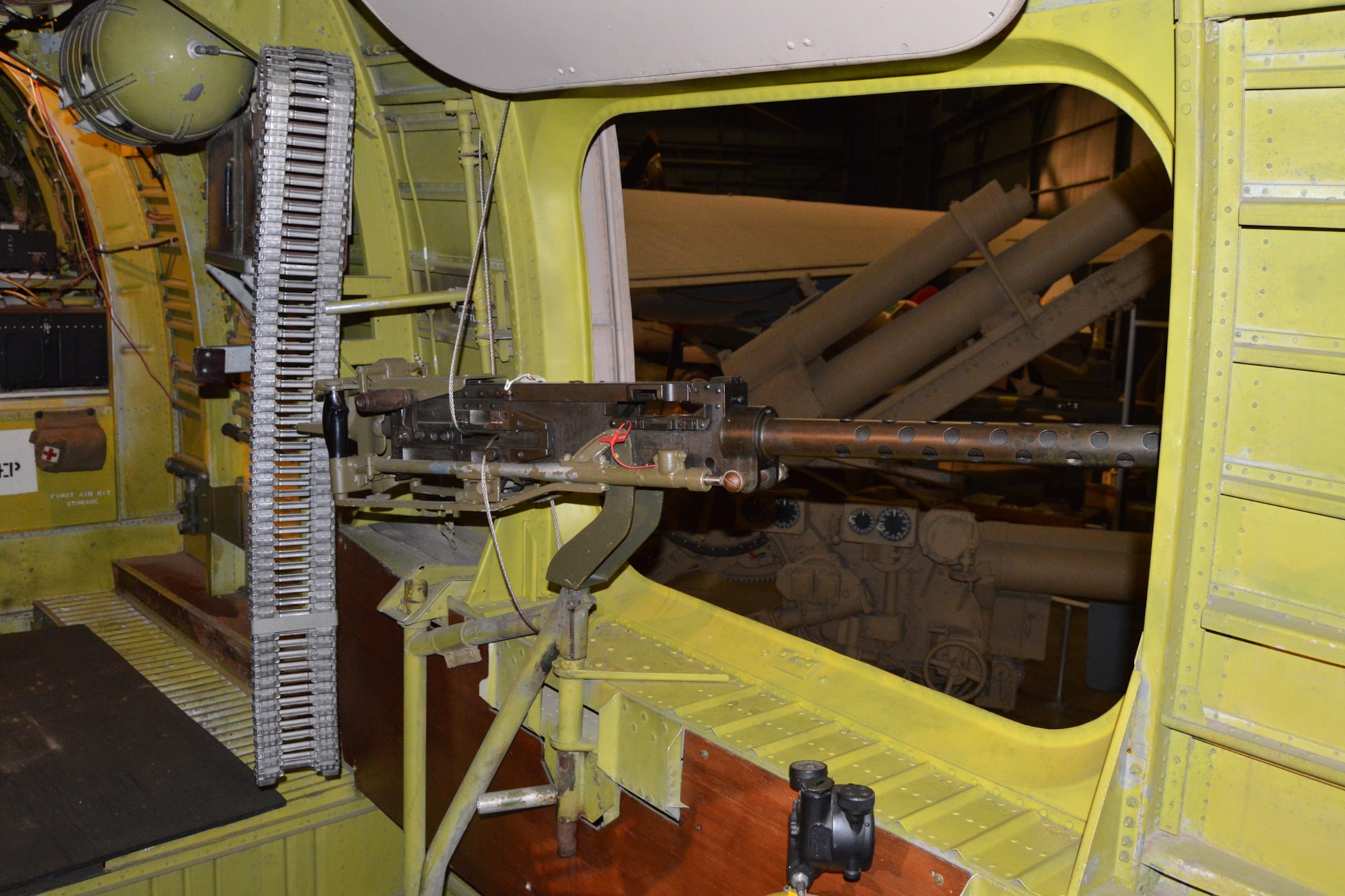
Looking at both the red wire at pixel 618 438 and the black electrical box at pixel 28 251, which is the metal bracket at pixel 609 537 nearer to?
the red wire at pixel 618 438

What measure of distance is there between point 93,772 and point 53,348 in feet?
9.74

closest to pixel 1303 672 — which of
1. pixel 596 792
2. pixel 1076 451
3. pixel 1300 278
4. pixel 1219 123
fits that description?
pixel 1076 451

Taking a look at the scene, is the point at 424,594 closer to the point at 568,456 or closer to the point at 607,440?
the point at 568,456

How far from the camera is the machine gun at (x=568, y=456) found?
250 cm

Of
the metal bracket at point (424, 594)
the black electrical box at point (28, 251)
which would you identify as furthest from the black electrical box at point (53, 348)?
the metal bracket at point (424, 594)

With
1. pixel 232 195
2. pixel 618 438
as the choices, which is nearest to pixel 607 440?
pixel 618 438

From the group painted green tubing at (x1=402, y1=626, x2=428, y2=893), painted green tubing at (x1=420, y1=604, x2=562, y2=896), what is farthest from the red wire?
painted green tubing at (x1=402, y1=626, x2=428, y2=893)

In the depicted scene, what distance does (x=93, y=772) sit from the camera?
4480 mm

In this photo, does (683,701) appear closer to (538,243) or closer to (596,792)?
(596,792)

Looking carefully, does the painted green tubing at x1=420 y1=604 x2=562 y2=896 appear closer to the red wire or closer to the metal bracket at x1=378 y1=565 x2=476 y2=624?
the red wire

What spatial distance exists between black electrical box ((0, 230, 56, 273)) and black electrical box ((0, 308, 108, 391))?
31 centimetres

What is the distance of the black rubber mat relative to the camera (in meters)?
3.96

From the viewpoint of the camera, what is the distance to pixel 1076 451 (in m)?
2.29

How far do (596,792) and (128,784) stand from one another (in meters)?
2.37
